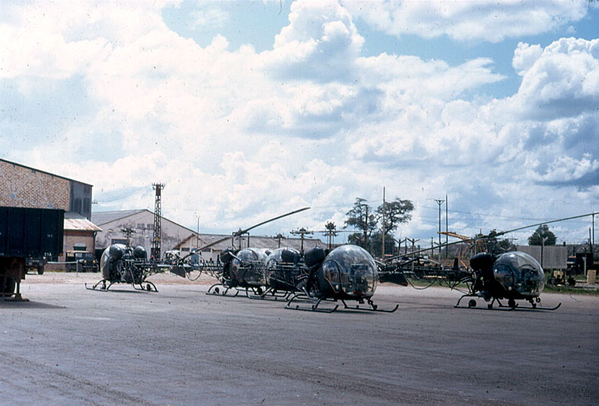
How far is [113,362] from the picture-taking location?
10.6 m

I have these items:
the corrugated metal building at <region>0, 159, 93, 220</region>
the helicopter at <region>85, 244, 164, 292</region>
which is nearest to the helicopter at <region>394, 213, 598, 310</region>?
the helicopter at <region>85, 244, 164, 292</region>

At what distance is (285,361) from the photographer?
11.3 meters

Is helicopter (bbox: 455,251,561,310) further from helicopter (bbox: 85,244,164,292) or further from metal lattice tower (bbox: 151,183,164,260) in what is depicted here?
metal lattice tower (bbox: 151,183,164,260)

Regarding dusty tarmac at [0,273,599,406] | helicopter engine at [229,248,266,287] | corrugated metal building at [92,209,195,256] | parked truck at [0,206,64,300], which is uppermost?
corrugated metal building at [92,209,195,256]

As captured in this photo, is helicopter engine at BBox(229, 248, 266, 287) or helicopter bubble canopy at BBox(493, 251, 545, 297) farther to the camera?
helicopter engine at BBox(229, 248, 266, 287)

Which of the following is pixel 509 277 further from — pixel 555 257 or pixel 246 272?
pixel 555 257

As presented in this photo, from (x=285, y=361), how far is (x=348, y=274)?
1350 centimetres

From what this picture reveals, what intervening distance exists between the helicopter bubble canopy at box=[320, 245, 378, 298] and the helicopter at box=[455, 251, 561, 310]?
5.07 meters

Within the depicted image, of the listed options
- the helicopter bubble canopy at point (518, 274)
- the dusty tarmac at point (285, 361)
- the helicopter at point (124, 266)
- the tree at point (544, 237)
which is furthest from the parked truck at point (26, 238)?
the tree at point (544, 237)

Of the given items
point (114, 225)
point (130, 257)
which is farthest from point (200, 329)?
point (114, 225)

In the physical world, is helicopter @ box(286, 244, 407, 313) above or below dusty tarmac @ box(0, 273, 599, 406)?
above

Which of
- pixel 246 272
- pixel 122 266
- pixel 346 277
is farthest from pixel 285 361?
pixel 122 266

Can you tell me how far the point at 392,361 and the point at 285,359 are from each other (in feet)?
5.47

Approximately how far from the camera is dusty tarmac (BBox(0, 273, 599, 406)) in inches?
334
